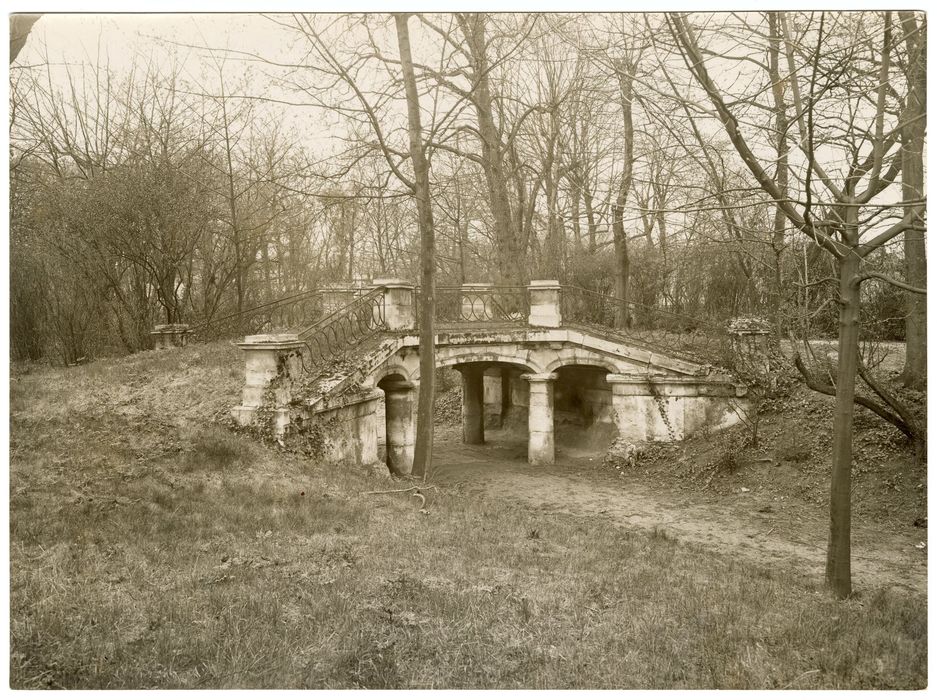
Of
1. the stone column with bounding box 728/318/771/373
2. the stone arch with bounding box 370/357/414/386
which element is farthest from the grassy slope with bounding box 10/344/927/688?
the stone column with bounding box 728/318/771/373

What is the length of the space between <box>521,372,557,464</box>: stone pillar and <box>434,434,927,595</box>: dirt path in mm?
330

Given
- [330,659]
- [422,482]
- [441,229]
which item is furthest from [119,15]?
[441,229]

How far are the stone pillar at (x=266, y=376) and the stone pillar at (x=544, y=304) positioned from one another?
233 inches

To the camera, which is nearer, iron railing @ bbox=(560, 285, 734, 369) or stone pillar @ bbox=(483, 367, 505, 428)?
iron railing @ bbox=(560, 285, 734, 369)

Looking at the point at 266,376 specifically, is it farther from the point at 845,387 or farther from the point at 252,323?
the point at 252,323

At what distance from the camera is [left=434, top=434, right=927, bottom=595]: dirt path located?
8.12 metres

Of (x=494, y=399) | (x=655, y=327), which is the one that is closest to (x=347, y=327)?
(x=494, y=399)

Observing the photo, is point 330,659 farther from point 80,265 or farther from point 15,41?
point 80,265

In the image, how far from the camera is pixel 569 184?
20547 millimetres

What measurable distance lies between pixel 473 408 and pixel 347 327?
6708 millimetres

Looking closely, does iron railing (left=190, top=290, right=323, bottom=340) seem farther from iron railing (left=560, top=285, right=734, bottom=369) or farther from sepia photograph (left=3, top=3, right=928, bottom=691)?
iron railing (left=560, top=285, right=734, bottom=369)

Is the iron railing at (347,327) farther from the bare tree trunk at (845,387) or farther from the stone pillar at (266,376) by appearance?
the bare tree trunk at (845,387)

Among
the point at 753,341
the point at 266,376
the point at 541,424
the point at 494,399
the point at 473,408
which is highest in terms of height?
the point at 753,341

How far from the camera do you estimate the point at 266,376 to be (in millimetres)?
9570
